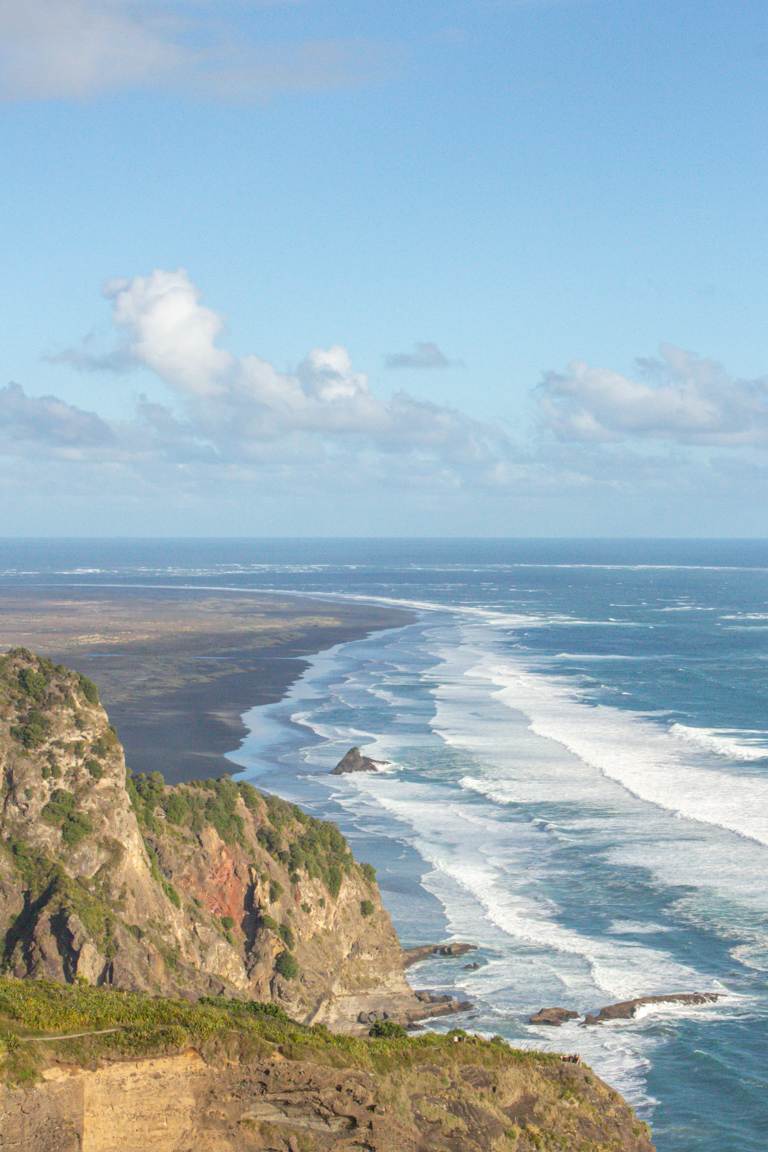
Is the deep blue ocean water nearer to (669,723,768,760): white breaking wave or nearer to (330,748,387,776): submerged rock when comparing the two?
(669,723,768,760): white breaking wave

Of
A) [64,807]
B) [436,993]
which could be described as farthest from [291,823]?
[64,807]

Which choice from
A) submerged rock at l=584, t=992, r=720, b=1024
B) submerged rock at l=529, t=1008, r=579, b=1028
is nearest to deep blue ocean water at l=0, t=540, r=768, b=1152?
submerged rock at l=584, t=992, r=720, b=1024

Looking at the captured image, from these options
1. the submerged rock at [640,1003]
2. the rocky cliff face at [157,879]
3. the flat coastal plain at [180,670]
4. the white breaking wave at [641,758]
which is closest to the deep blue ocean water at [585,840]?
the white breaking wave at [641,758]

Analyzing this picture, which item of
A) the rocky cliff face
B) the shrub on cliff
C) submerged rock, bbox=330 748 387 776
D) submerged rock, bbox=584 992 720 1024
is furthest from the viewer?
submerged rock, bbox=330 748 387 776

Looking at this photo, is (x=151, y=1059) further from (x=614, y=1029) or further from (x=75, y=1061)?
(x=614, y=1029)

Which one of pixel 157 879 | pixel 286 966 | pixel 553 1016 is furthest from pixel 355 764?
pixel 157 879

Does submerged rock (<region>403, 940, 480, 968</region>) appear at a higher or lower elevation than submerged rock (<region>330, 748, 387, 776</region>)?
lower
